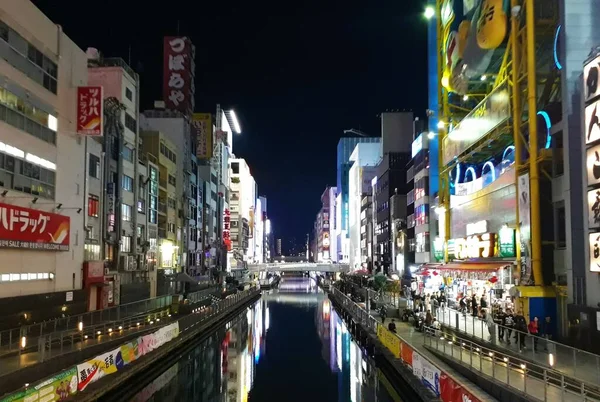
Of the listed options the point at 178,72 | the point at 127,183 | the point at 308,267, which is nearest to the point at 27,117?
the point at 127,183

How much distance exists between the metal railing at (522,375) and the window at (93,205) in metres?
29.5

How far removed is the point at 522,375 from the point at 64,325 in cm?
2060

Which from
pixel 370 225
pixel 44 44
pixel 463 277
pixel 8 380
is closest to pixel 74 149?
pixel 44 44

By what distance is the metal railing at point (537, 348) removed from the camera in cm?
1664

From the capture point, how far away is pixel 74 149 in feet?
131

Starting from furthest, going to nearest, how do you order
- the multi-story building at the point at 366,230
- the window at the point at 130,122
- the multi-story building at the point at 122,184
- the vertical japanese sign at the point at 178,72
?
the multi-story building at the point at 366,230 → the vertical japanese sign at the point at 178,72 → the window at the point at 130,122 → the multi-story building at the point at 122,184

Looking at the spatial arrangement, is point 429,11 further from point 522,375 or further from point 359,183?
point 359,183

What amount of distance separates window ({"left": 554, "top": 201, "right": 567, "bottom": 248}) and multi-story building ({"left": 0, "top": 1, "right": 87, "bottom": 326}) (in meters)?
27.8

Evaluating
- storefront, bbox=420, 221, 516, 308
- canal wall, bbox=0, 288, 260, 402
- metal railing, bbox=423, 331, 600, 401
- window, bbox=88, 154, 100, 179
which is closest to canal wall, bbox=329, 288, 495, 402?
metal railing, bbox=423, 331, 600, 401

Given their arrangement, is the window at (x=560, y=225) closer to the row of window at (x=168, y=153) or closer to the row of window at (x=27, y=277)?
the row of window at (x=27, y=277)

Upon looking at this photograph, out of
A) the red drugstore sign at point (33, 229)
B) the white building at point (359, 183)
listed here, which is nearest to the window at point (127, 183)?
the red drugstore sign at point (33, 229)

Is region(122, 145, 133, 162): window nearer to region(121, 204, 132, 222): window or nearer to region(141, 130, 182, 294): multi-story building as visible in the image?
region(121, 204, 132, 222): window

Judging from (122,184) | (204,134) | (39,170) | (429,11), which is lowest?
(39,170)

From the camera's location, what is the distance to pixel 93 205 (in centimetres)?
4547
